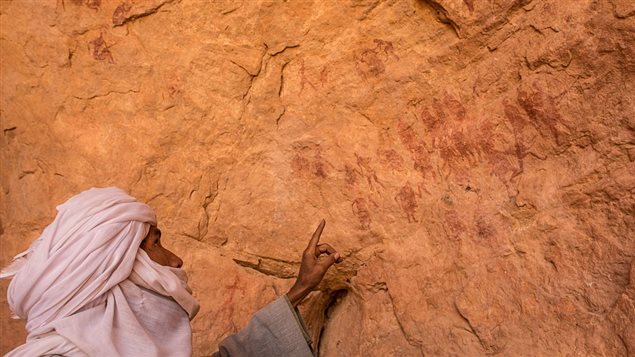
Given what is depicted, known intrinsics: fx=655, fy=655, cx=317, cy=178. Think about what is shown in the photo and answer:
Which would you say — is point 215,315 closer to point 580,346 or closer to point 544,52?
point 580,346

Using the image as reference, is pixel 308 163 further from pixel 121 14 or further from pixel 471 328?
pixel 121 14

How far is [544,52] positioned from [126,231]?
1620 mm

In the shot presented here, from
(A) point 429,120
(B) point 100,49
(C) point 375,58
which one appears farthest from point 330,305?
(B) point 100,49

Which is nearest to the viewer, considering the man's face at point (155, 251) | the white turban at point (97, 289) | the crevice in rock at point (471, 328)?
the white turban at point (97, 289)

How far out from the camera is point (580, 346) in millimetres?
2094

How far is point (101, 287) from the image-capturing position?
190cm

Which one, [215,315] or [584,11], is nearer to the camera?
[584,11]

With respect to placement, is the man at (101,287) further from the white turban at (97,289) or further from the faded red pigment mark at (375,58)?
the faded red pigment mark at (375,58)

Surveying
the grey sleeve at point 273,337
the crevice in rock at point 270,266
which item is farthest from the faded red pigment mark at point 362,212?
the grey sleeve at point 273,337

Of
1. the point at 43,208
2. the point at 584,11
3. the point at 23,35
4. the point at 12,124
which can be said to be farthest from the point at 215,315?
the point at 584,11

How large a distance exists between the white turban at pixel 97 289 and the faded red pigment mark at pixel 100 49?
1.27 meters

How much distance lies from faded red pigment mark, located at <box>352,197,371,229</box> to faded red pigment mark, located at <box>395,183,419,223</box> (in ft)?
0.50

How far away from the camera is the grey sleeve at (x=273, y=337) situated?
7.29 feet

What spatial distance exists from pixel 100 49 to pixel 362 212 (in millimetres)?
1494
